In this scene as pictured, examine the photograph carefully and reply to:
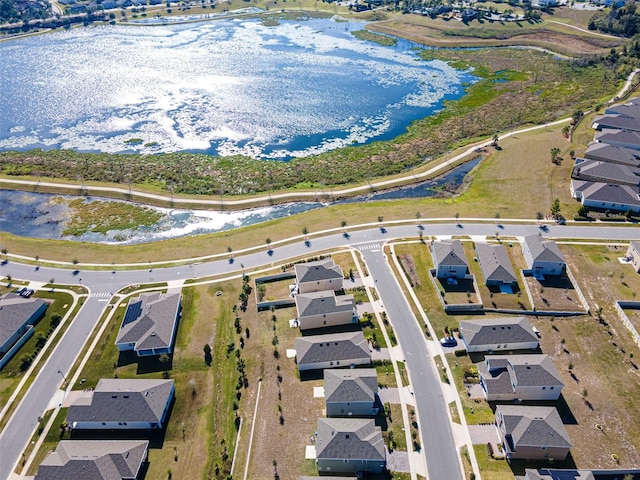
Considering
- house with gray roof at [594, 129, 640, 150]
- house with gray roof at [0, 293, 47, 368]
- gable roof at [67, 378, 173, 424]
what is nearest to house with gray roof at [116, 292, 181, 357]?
gable roof at [67, 378, 173, 424]

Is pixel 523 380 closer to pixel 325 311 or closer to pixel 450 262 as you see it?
pixel 450 262

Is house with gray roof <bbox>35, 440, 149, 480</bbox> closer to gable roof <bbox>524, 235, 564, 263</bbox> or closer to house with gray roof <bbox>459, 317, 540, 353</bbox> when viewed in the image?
house with gray roof <bbox>459, 317, 540, 353</bbox>

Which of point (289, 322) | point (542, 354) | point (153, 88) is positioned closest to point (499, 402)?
point (542, 354)

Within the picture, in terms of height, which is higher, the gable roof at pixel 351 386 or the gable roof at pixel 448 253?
the gable roof at pixel 448 253

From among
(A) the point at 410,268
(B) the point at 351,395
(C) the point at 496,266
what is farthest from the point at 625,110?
(B) the point at 351,395

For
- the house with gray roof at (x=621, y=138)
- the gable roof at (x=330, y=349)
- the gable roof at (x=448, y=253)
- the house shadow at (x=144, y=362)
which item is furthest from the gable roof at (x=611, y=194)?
the house shadow at (x=144, y=362)

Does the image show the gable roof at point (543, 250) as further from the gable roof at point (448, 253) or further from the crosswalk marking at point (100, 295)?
the crosswalk marking at point (100, 295)
